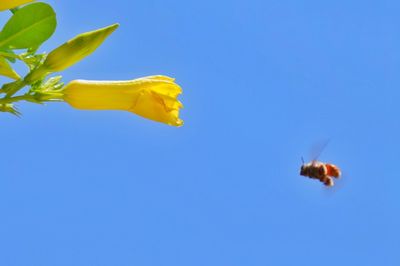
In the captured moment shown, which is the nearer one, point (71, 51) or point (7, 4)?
point (7, 4)

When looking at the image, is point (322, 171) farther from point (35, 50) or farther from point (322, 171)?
point (35, 50)

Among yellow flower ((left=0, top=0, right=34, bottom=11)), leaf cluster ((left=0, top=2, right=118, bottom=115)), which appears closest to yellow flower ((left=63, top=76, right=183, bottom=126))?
leaf cluster ((left=0, top=2, right=118, bottom=115))

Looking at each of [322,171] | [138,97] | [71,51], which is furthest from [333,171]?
[71,51]

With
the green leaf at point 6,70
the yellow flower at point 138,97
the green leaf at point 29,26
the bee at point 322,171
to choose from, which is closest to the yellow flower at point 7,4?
the green leaf at point 29,26

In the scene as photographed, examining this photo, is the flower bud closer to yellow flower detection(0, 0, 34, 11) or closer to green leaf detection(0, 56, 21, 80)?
green leaf detection(0, 56, 21, 80)

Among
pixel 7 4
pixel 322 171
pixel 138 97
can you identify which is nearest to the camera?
pixel 7 4

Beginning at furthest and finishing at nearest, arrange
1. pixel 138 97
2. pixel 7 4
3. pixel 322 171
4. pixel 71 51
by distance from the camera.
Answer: pixel 322 171, pixel 138 97, pixel 71 51, pixel 7 4

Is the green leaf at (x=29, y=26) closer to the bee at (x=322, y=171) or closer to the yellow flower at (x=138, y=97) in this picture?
the yellow flower at (x=138, y=97)

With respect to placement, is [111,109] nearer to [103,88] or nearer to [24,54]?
[103,88]
